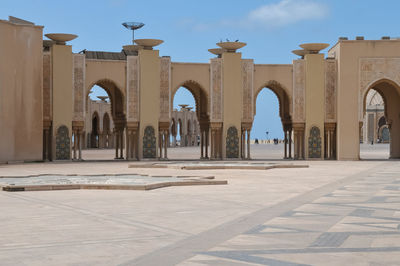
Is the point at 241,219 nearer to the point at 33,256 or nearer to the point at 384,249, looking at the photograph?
the point at 384,249

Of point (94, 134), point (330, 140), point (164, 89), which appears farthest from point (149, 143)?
point (94, 134)

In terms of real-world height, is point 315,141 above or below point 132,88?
below

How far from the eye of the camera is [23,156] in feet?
67.5

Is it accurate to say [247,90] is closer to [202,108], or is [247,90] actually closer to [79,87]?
[202,108]

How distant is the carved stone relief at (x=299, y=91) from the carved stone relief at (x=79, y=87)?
27.6 ft

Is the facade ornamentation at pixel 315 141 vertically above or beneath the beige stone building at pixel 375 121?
beneath

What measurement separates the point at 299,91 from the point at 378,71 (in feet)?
10.5

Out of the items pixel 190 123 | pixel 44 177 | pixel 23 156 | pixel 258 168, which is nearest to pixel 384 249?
pixel 44 177

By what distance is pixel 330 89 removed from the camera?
23391 millimetres

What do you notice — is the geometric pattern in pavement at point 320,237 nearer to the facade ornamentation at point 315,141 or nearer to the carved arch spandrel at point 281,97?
the facade ornamentation at point 315,141

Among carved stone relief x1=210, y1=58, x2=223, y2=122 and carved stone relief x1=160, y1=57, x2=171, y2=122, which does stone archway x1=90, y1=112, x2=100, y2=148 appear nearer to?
carved stone relief x1=160, y1=57, x2=171, y2=122

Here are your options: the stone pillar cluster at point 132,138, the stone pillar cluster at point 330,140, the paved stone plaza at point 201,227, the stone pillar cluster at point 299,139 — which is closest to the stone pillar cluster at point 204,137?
the stone pillar cluster at point 132,138

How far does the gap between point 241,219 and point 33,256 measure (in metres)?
2.54

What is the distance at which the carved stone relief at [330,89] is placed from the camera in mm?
23312
